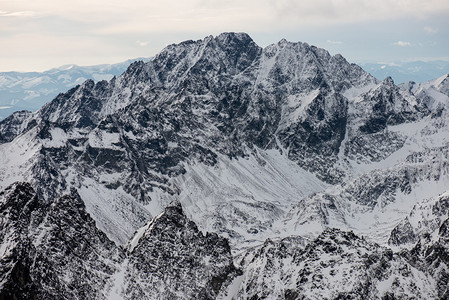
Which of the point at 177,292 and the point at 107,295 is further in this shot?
the point at 177,292

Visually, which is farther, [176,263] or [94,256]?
[176,263]

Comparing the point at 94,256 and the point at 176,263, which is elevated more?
the point at 94,256

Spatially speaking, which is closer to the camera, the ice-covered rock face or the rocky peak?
the ice-covered rock face

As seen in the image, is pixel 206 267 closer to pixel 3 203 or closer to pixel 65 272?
pixel 65 272

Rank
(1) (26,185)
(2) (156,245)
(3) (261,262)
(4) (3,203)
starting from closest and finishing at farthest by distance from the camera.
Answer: (4) (3,203), (1) (26,185), (2) (156,245), (3) (261,262)

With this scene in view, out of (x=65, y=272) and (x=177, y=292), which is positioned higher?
(x=65, y=272)

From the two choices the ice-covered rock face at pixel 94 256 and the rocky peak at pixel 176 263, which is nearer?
the ice-covered rock face at pixel 94 256

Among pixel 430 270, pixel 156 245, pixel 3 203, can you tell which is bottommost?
pixel 430 270

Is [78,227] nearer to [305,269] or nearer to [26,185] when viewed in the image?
[26,185]

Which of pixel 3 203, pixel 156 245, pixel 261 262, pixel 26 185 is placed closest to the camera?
pixel 3 203

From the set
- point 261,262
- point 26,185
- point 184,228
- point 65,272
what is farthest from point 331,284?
point 26,185
